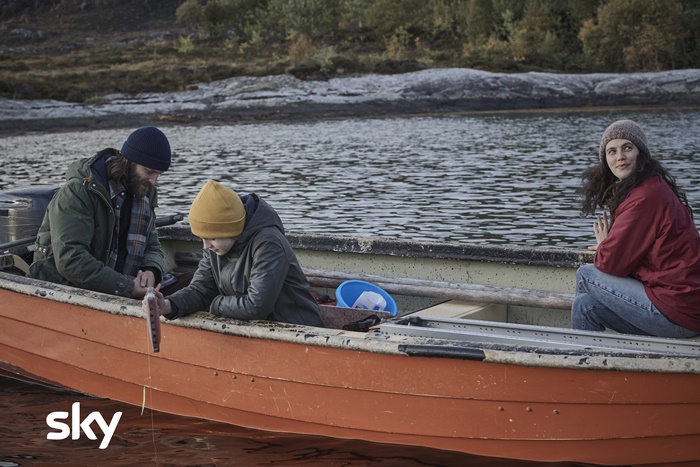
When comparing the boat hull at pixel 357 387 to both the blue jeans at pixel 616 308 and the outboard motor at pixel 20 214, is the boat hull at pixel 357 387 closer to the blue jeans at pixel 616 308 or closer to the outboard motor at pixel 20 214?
the blue jeans at pixel 616 308

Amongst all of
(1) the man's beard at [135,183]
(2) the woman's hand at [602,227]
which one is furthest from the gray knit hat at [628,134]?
(1) the man's beard at [135,183]

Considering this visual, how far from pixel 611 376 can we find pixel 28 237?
4.82 meters

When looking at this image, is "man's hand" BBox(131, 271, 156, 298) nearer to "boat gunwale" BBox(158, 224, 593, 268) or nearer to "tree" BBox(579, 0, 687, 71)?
"boat gunwale" BBox(158, 224, 593, 268)

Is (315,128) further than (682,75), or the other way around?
(682,75)

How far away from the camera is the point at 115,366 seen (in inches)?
257

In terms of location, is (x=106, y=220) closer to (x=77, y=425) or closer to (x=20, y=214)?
(x=77, y=425)

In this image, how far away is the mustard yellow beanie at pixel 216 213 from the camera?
5.36m

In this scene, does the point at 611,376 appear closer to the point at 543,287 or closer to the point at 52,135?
the point at 543,287

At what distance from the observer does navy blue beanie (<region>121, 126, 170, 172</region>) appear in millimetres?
6156

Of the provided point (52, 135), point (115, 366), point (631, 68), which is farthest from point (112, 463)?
point (631, 68)

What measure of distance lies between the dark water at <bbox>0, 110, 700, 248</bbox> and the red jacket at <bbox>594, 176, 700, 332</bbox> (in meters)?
7.34

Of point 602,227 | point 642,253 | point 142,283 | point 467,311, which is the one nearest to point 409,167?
point 467,311

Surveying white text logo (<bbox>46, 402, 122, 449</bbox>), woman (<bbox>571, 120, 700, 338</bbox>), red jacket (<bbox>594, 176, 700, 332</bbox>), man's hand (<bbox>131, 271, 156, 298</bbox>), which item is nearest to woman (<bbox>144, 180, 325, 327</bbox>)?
man's hand (<bbox>131, 271, 156, 298</bbox>)

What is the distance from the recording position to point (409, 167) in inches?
893
